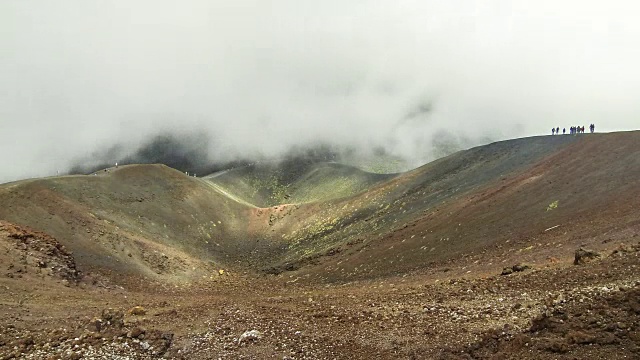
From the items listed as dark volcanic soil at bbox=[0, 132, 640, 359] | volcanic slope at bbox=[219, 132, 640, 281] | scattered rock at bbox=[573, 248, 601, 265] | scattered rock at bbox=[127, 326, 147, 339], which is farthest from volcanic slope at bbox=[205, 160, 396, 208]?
scattered rock at bbox=[127, 326, 147, 339]

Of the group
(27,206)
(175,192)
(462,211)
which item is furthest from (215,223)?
(462,211)

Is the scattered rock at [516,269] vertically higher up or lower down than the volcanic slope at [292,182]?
lower down

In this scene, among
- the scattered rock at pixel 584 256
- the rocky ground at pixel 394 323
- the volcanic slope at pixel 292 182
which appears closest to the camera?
the rocky ground at pixel 394 323

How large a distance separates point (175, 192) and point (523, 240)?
204ft

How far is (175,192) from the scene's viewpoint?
78.6m

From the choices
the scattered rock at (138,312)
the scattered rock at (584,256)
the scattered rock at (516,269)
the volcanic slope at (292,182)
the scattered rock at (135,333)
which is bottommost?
the scattered rock at (135,333)

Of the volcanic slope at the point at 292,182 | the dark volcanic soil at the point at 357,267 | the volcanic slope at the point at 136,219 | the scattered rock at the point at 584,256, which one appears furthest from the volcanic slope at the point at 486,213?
the volcanic slope at the point at 292,182

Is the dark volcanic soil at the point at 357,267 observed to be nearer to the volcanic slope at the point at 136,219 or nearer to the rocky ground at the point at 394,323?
the rocky ground at the point at 394,323

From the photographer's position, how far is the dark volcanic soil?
14547 millimetres

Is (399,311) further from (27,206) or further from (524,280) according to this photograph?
(27,206)

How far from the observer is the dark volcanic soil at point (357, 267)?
1455 centimetres

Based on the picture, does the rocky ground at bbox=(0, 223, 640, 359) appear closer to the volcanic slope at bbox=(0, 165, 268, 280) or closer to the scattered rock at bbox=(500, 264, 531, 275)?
the scattered rock at bbox=(500, 264, 531, 275)

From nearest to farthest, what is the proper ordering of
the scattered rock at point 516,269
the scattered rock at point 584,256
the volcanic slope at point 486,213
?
the scattered rock at point 584,256, the scattered rock at point 516,269, the volcanic slope at point 486,213

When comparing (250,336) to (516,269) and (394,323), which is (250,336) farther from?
(516,269)
